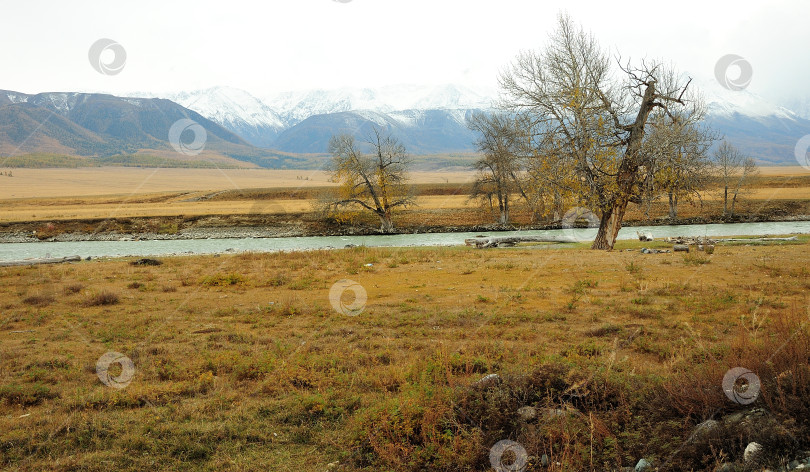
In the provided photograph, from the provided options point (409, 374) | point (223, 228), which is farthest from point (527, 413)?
point (223, 228)

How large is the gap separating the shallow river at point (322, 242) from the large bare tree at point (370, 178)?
15.9 ft

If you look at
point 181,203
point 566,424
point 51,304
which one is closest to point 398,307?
point 566,424

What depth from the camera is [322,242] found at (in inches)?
2014

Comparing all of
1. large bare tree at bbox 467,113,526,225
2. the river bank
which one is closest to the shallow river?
the river bank

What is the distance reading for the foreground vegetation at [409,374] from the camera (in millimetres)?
5922

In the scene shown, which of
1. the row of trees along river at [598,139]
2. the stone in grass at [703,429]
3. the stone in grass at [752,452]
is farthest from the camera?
the row of trees along river at [598,139]

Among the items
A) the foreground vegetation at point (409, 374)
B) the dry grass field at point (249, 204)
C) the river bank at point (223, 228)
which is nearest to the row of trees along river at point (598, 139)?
the foreground vegetation at point (409, 374)

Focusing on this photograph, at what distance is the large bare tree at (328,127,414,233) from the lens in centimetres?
5869

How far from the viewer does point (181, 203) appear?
296 ft

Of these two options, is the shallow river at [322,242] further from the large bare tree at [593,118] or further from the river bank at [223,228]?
the large bare tree at [593,118]

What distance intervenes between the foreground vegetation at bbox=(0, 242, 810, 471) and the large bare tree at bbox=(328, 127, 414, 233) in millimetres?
42423

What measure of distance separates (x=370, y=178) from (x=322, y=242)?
41.2 feet

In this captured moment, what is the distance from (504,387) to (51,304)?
50.1 feet

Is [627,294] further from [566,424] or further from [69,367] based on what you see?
[69,367]
